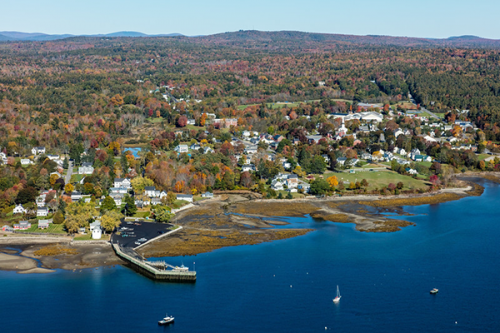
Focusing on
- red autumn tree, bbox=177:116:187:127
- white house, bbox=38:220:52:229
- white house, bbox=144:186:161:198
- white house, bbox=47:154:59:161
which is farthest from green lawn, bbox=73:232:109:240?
red autumn tree, bbox=177:116:187:127

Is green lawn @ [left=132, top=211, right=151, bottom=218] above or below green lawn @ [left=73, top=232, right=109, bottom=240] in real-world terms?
above

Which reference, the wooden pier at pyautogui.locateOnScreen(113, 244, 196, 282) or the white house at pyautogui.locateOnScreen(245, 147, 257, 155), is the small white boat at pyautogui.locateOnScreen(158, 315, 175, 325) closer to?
the wooden pier at pyautogui.locateOnScreen(113, 244, 196, 282)

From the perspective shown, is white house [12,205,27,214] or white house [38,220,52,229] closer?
white house [38,220,52,229]

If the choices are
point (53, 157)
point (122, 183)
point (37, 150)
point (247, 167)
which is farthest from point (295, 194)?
point (37, 150)

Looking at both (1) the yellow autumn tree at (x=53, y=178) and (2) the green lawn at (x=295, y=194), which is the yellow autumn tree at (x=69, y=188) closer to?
(1) the yellow autumn tree at (x=53, y=178)

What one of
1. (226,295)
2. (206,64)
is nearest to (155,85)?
(206,64)

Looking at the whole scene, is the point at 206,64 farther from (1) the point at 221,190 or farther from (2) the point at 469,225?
(2) the point at 469,225

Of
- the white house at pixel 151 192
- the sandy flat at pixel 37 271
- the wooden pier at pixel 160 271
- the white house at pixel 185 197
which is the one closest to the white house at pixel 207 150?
the white house at pixel 185 197
